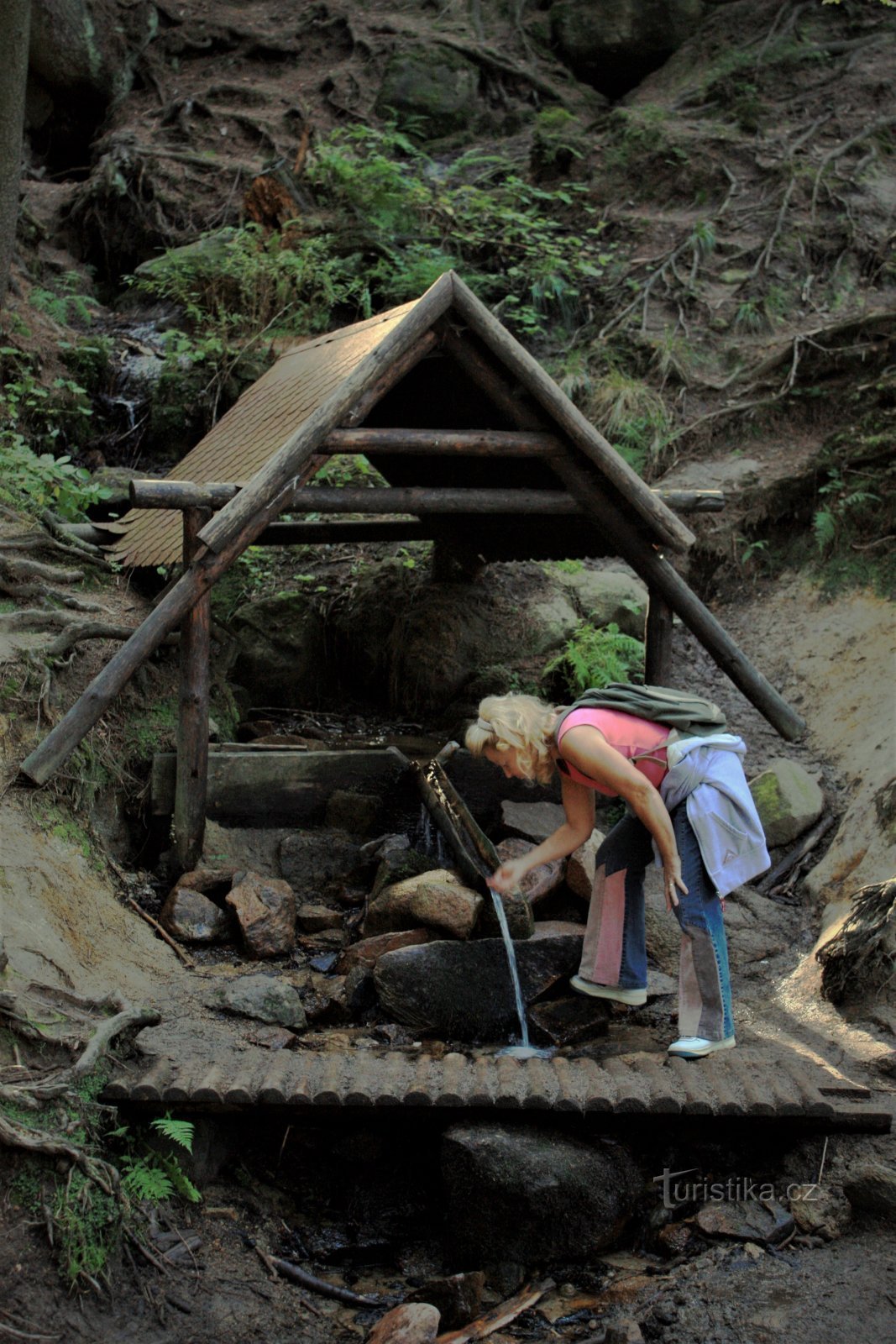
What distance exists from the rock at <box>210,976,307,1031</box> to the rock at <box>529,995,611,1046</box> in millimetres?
1067

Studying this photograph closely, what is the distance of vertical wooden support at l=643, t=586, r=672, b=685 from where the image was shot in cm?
736

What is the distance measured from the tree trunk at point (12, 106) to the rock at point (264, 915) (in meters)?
5.49

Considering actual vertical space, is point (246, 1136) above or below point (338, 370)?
below

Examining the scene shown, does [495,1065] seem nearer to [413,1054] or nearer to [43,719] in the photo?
[413,1054]

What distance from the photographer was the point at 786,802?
22.7ft

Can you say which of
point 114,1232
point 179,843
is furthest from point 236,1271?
point 179,843

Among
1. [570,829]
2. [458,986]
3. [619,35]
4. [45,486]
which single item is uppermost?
[619,35]

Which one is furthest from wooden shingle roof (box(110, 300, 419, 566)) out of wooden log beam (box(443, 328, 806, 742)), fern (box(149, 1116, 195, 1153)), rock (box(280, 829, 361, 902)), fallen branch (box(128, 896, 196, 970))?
fern (box(149, 1116, 195, 1153))

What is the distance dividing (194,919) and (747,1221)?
10.3ft

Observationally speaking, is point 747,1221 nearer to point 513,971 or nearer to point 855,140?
point 513,971

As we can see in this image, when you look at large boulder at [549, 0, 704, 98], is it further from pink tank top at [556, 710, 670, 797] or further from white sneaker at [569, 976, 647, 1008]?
white sneaker at [569, 976, 647, 1008]

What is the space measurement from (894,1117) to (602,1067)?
1073 millimetres

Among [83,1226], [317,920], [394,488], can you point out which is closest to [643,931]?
[317,920]

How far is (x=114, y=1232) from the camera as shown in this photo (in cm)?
349
